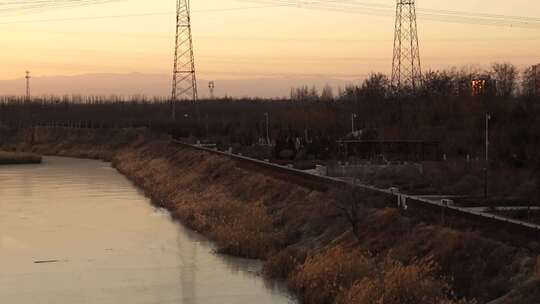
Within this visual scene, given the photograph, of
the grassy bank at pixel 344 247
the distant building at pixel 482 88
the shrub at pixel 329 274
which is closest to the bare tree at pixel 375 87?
the distant building at pixel 482 88

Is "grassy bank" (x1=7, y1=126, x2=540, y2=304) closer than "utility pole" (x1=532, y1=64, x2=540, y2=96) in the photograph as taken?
Yes

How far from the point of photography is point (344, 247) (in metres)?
15.7

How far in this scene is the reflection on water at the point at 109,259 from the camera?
1540 cm

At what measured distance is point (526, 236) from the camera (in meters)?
12.6

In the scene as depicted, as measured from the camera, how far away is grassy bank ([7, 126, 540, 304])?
11617 mm

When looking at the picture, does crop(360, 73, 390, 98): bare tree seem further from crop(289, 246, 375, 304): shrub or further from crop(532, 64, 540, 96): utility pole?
crop(289, 246, 375, 304): shrub

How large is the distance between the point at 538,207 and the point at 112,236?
1228 centimetres

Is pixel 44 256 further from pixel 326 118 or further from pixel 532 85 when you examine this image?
pixel 532 85

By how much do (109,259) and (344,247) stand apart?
6630 mm

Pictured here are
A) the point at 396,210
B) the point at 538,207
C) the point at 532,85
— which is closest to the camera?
the point at 396,210

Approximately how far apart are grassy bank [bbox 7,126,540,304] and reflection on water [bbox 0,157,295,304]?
2.37ft

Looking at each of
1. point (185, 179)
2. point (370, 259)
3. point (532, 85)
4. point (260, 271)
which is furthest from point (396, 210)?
point (532, 85)

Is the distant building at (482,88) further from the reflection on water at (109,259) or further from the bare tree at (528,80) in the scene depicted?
the reflection on water at (109,259)

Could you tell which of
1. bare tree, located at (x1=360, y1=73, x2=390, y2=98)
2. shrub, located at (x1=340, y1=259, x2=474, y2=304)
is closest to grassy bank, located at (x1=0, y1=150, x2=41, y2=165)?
bare tree, located at (x1=360, y1=73, x2=390, y2=98)
